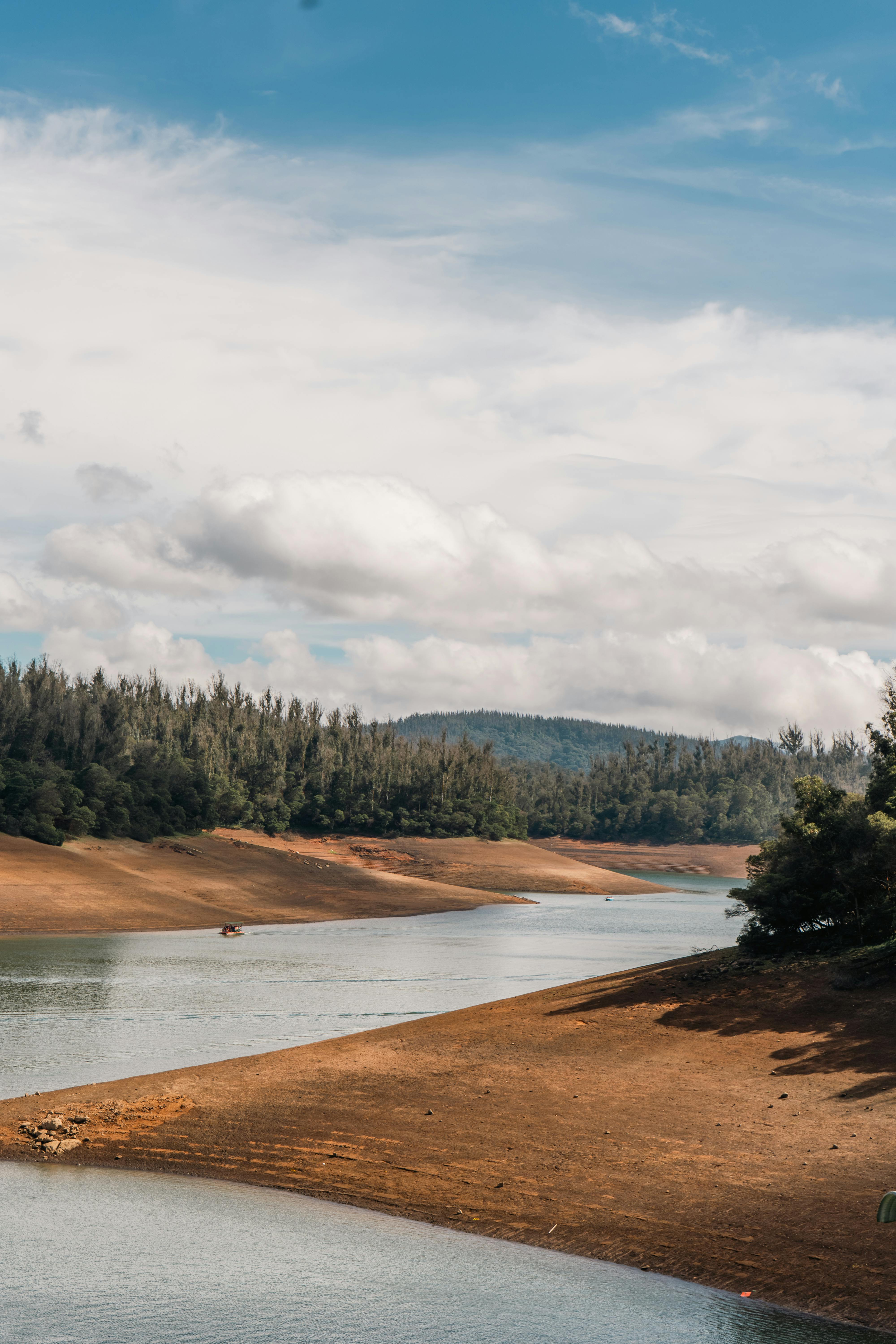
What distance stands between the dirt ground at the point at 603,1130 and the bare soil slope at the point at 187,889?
43916mm

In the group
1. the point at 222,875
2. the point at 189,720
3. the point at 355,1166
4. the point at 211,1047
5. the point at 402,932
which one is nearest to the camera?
the point at 355,1166

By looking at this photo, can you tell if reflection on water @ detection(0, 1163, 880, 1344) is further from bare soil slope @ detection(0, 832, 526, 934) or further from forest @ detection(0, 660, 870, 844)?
forest @ detection(0, 660, 870, 844)

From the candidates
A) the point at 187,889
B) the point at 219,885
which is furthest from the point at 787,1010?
the point at 219,885

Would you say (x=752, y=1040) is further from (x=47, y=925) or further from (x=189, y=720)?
(x=189, y=720)

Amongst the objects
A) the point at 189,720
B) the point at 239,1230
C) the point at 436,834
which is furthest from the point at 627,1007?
the point at 189,720

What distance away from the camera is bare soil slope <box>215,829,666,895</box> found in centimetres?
13400

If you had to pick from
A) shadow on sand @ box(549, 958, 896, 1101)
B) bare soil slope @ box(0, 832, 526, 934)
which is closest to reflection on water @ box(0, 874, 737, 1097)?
bare soil slope @ box(0, 832, 526, 934)

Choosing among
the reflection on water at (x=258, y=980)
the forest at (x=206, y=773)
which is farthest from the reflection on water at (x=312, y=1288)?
the forest at (x=206, y=773)

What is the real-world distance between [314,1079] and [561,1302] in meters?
11.7

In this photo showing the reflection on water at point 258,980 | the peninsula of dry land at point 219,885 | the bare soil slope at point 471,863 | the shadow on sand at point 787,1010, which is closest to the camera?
the shadow on sand at point 787,1010

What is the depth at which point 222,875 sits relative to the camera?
92.1 meters

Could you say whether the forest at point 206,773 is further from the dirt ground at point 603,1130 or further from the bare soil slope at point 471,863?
the dirt ground at point 603,1130

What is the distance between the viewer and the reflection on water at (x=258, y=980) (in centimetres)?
3031

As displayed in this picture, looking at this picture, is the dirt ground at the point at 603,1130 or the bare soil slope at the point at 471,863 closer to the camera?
the dirt ground at the point at 603,1130
